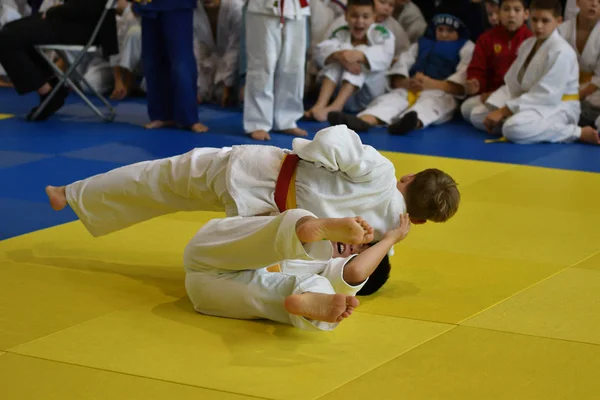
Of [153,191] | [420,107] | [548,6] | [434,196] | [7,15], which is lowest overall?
[420,107]

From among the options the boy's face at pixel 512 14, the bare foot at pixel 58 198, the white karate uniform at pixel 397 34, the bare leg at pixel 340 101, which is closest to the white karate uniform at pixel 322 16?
the white karate uniform at pixel 397 34

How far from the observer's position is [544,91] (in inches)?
282

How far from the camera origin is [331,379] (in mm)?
2947

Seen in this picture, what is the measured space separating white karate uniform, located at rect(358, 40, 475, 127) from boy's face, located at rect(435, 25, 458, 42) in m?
0.16

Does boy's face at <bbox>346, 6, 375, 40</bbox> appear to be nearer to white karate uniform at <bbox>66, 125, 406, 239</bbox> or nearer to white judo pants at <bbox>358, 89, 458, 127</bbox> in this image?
white judo pants at <bbox>358, 89, 458, 127</bbox>

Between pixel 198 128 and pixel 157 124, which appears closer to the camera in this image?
pixel 198 128

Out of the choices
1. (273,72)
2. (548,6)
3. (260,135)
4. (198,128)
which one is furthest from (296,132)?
(548,6)

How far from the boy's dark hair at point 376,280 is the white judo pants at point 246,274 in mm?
321

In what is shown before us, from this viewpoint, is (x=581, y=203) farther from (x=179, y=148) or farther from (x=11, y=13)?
(x=11, y=13)

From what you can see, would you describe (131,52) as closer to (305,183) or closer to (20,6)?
(20,6)

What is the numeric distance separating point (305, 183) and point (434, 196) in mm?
495

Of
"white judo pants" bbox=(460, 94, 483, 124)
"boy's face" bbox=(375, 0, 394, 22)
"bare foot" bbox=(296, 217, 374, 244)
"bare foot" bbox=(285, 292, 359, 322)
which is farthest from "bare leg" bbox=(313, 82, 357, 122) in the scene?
"bare foot" bbox=(296, 217, 374, 244)

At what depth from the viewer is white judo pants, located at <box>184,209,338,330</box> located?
3275 millimetres

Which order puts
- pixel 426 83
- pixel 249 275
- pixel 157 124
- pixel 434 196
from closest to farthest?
pixel 249 275 < pixel 434 196 < pixel 157 124 < pixel 426 83
